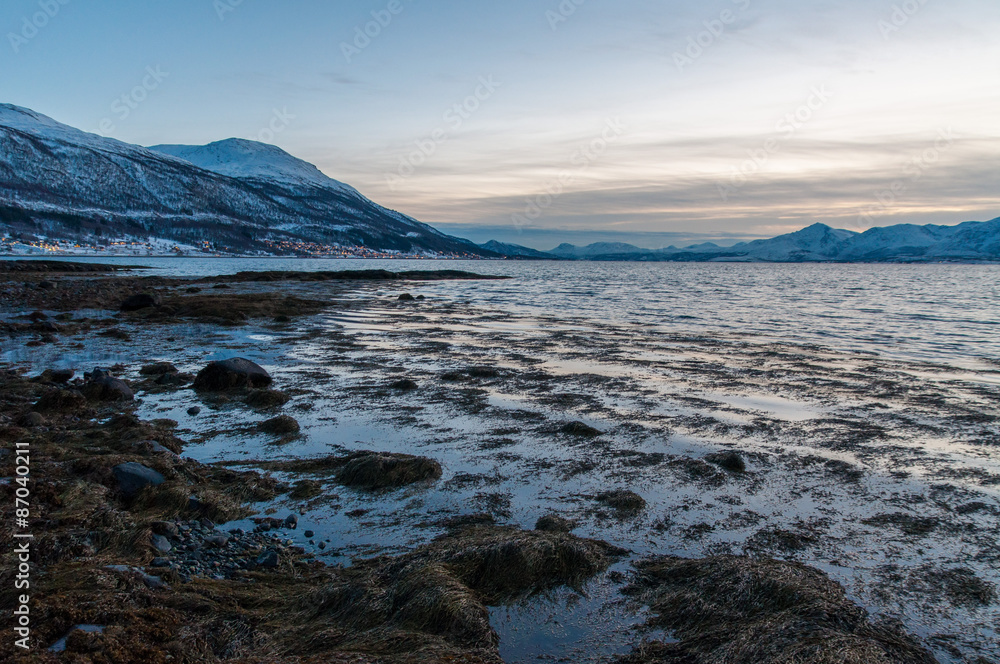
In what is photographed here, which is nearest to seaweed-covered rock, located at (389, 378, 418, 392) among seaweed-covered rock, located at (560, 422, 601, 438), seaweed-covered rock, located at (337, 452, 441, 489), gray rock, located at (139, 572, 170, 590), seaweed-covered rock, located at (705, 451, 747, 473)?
seaweed-covered rock, located at (560, 422, 601, 438)

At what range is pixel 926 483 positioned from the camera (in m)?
8.52

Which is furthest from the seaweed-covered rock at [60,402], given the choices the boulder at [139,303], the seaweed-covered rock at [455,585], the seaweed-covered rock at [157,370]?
the boulder at [139,303]

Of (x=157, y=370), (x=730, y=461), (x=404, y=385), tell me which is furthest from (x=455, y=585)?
(x=157, y=370)

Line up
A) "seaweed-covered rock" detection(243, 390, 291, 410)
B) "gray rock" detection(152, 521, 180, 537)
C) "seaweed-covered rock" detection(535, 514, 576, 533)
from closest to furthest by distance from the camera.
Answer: "gray rock" detection(152, 521, 180, 537) → "seaweed-covered rock" detection(535, 514, 576, 533) → "seaweed-covered rock" detection(243, 390, 291, 410)

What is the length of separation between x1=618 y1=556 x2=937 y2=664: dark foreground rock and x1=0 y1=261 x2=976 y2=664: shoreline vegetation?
2 centimetres

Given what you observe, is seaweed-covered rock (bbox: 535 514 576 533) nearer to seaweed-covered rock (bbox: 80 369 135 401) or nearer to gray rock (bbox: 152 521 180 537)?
gray rock (bbox: 152 521 180 537)

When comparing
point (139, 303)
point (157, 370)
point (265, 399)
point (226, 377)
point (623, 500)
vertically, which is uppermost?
point (139, 303)

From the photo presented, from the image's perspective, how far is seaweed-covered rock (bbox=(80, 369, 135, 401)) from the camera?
12.5m

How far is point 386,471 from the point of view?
28.3 feet

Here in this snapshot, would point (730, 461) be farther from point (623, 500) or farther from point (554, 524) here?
point (554, 524)

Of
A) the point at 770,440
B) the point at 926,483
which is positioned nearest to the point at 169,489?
the point at 770,440

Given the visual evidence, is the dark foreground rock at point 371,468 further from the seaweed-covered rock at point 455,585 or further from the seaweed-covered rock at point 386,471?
the seaweed-covered rock at point 455,585

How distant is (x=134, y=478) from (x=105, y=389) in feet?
19.7

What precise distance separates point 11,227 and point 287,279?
195214 millimetres
